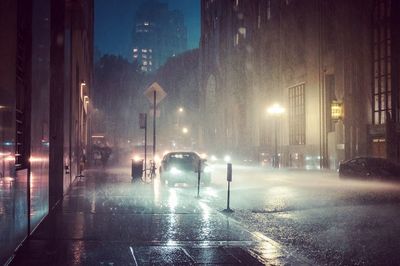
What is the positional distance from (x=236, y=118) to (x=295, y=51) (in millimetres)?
23850

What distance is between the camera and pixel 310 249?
915 centimetres

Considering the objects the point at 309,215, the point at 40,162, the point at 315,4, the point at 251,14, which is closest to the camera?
the point at 40,162

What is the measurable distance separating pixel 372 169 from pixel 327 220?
15125 mm

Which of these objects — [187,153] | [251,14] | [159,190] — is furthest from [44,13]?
[251,14]

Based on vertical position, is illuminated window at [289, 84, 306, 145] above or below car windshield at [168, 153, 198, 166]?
above

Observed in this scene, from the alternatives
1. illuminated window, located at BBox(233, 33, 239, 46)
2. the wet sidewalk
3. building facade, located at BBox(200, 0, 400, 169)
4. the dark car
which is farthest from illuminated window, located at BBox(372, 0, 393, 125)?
illuminated window, located at BBox(233, 33, 239, 46)

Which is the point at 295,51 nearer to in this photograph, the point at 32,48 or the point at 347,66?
the point at 347,66

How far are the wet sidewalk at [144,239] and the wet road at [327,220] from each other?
25.0 inches

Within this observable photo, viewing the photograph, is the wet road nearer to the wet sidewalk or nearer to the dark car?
the wet sidewalk

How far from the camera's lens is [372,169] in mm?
26828

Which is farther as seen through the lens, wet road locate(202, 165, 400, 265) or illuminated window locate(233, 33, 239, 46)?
illuminated window locate(233, 33, 239, 46)

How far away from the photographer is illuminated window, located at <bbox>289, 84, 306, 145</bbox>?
4747 centimetres

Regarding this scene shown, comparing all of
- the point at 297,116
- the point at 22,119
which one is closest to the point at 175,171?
the point at 22,119

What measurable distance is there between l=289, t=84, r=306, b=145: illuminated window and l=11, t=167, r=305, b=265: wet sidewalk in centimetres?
→ 3315
